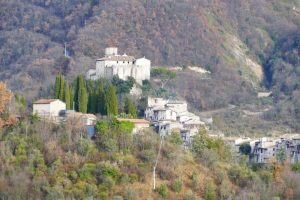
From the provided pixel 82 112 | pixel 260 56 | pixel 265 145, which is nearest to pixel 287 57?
pixel 260 56

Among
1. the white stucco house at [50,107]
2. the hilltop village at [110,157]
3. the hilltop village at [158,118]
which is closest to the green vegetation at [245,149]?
the hilltop village at [158,118]

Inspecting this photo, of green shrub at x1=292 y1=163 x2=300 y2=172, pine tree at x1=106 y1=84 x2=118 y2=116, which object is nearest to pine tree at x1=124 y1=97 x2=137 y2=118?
pine tree at x1=106 y1=84 x2=118 y2=116

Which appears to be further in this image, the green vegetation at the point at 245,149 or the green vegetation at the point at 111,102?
the green vegetation at the point at 245,149

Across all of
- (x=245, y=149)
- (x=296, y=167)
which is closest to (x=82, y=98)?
(x=245, y=149)

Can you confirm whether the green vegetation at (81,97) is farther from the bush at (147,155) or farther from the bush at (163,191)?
the bush at (163,191)

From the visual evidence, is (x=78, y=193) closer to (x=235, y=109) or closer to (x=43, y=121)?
(x=43, y=121)

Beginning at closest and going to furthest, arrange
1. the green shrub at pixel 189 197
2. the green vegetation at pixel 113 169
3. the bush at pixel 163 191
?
1. the green vegetation at pixel 113 169
2. the green shrub at pixel 189 197
3. the bush at pixel 163 191

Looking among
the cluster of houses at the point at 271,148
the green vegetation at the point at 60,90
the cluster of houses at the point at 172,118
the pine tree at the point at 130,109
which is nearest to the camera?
the green vegetation at the point at 60,90
